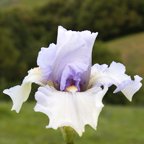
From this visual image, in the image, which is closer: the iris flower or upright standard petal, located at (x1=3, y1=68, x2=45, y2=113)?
the iris flower

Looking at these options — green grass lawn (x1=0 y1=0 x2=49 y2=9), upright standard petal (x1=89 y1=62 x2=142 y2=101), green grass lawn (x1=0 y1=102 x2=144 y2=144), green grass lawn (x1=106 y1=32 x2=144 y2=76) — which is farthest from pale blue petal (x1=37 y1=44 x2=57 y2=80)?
green grass lawn (x1=0 y1=0 x2=49 y2=9)

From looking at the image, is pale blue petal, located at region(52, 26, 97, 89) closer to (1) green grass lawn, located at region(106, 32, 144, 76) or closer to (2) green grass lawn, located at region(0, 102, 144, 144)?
(2) green grass lawn, located at region(0, 102, 144, 144)

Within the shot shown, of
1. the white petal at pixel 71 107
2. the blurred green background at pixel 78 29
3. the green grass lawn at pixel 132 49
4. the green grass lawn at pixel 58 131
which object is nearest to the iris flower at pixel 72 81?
the white petal at pixel 71 107

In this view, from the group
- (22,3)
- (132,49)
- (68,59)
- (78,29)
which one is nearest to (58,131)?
(68,59)

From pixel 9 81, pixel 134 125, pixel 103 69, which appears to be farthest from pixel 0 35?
pixel 103 69

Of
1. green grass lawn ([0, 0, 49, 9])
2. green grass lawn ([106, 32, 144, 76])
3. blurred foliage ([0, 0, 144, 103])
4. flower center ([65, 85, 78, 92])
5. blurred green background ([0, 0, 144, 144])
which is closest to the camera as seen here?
flower center ([65, 85, 78, 92])

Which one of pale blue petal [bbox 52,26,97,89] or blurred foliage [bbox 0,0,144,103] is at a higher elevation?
blurred foliage [bbox 0,0,144,103]

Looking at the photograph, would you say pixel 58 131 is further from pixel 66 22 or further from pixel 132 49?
pixel 66 22
